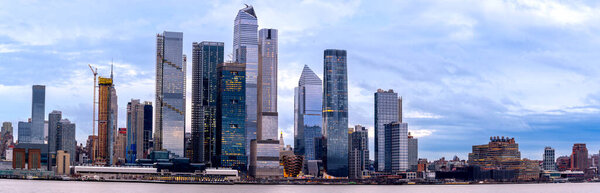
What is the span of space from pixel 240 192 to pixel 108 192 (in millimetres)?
39503

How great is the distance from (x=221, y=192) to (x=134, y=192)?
28.2 m

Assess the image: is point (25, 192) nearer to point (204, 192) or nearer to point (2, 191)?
point (2, 191)

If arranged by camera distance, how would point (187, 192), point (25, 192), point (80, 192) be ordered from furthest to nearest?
point (187, 192), point (80, 192), point (25, 192)

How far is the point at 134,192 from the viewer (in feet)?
559

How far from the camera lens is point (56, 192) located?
16300 centimetres

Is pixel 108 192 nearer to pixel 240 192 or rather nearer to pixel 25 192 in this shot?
pixel 25 192

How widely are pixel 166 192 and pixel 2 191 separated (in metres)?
38.2

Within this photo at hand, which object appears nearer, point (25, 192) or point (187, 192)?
point (25, 192)

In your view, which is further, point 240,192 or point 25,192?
point 240,192

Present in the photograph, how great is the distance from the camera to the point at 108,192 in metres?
169

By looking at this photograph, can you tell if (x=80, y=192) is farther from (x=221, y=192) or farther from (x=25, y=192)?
(x=221, y=192)

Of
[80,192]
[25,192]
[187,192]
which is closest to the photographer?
[25,192]

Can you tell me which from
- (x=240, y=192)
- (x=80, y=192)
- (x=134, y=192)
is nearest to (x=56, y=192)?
(x=80, y=192)

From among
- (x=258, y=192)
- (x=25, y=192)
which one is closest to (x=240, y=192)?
(x=258, y=192)
